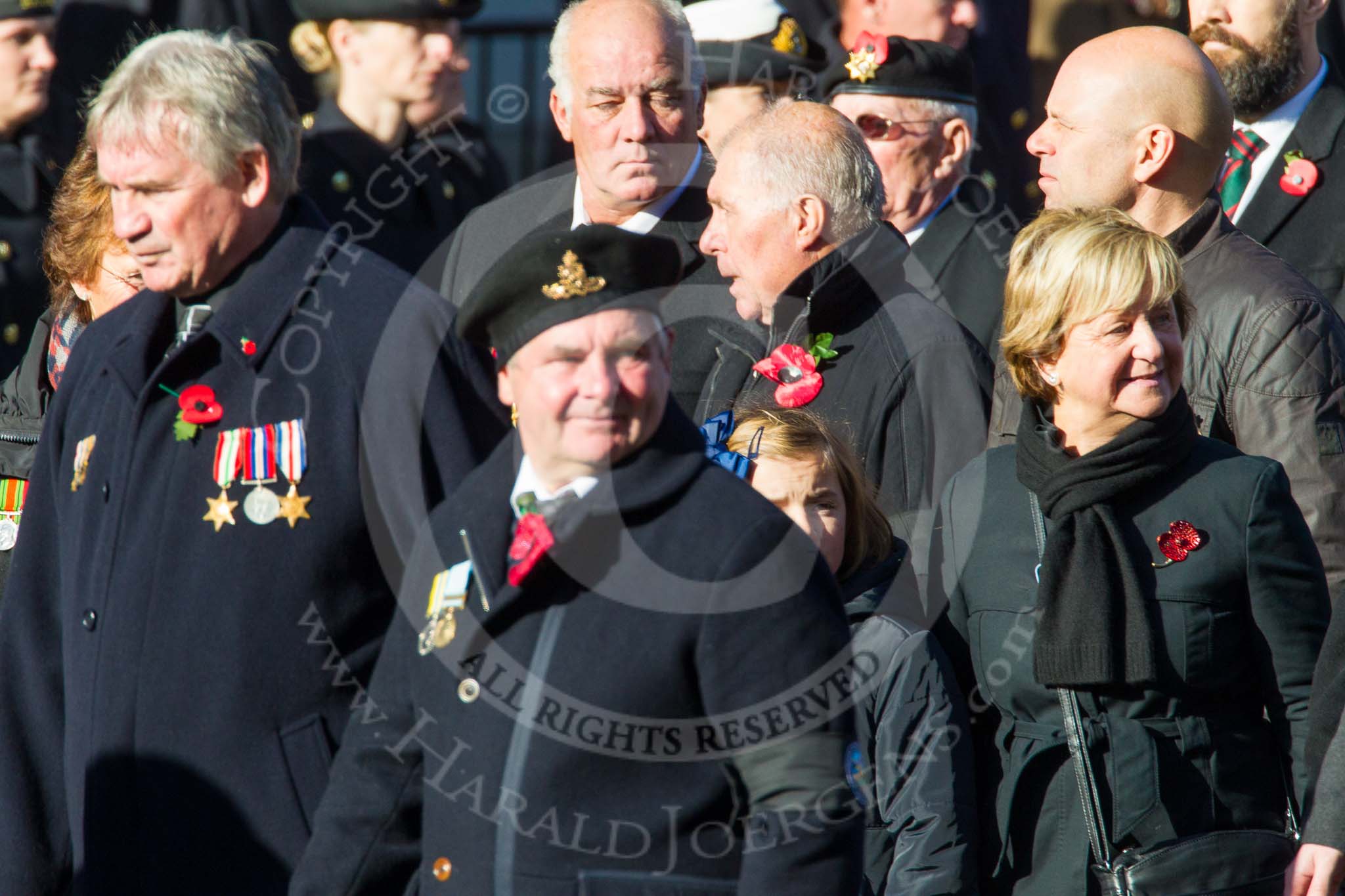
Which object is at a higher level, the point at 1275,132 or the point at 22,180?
the point at 1275,132

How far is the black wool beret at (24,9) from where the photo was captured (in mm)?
6129

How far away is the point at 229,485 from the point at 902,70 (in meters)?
3.15

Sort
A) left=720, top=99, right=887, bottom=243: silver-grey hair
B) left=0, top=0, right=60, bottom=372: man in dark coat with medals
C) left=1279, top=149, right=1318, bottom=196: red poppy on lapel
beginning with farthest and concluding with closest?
left=0, top=0, right=60, bottom=372: man in dark coat with medals → left=1279, top=149, right=1318, bottom=196: red poppy on lapel → left=720, top=99, right=887, bottom=243: silver-grey hair

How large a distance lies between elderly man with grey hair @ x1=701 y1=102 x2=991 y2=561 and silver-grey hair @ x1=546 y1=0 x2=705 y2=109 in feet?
1.92

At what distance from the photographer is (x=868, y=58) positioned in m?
5.75

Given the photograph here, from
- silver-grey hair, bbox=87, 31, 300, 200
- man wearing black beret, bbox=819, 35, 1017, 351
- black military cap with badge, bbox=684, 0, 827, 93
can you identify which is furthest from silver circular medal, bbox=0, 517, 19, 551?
man wearing black beret, bbox=819, 35, 1017, 351

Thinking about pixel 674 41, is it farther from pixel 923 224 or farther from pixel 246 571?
pixel 246 571

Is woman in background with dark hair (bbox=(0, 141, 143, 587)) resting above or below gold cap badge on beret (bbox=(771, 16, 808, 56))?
below

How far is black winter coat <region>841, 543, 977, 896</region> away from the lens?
3400 millimetres

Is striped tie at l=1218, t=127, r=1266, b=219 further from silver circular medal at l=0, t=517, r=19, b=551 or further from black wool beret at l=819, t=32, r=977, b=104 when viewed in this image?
silver circular medal at l=0, t=517, r=19, b=551

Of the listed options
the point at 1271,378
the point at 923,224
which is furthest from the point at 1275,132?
the point at 1271,378

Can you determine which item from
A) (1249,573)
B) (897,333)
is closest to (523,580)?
(1249,573)

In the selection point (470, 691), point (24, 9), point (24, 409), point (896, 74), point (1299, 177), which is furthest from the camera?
point (24, 9)

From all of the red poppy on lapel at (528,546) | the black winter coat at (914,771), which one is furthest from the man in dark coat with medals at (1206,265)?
the red poppy on lapel at (528,546)
